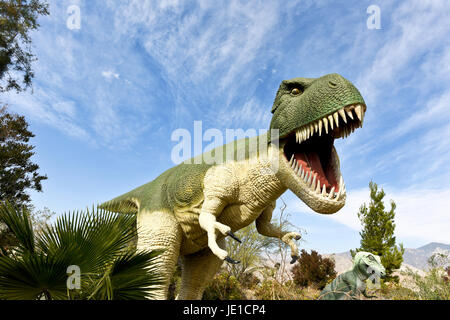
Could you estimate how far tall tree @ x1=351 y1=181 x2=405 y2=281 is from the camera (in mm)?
11930

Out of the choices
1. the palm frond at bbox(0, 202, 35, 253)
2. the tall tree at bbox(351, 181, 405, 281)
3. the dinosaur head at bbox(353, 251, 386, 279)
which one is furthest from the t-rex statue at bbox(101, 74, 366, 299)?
the tall tree at bbox(351, 181, 405, 281)

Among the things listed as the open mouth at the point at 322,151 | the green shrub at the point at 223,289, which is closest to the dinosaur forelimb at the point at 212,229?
the open mouth at the point at 322,151

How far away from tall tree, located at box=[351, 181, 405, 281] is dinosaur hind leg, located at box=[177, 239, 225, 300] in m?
10.6

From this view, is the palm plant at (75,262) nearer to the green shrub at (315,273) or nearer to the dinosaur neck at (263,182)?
the dinosaur neck at (263,182)

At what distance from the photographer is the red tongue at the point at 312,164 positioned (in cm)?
275

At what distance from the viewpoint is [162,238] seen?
10.9ft

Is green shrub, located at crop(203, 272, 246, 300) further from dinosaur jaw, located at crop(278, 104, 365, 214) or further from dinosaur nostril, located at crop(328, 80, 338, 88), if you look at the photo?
dinosaur nostril, located at crop(328, 80, 338, 88)

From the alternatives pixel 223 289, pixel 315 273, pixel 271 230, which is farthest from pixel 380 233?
pixel 271 230

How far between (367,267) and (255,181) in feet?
7.40
